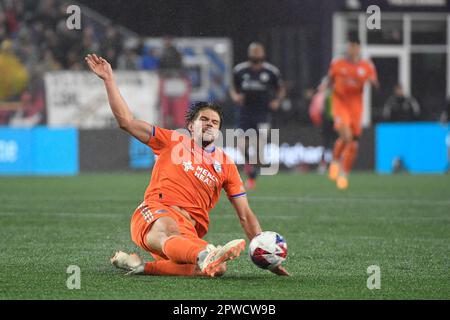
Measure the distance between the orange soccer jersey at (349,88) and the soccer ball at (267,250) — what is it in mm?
10959

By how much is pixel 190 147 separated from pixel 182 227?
61 centimetres

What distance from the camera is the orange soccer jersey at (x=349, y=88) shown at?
59.6ft

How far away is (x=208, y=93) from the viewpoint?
28.2 meters

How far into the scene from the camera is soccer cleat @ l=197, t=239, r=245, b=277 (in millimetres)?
6871

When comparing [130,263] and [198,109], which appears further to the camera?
[198,109]

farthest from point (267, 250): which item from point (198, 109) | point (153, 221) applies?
point (198, 109)

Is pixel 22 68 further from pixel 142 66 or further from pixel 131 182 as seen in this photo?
pixel 131 182

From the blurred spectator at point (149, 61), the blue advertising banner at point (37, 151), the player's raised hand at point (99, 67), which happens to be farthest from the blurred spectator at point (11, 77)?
the player's raised hand at point (99, 67)

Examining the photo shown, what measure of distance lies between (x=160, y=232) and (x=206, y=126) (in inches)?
33.7

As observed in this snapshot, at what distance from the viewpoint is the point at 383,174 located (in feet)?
75.5

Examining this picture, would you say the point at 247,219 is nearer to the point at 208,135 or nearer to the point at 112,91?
the point at 208,135

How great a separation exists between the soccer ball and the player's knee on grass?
633 mm

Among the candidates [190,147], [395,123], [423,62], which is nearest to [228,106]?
[395,123]

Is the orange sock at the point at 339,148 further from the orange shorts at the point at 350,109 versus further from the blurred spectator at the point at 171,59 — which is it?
the blurred spectator at the point at 171,59
